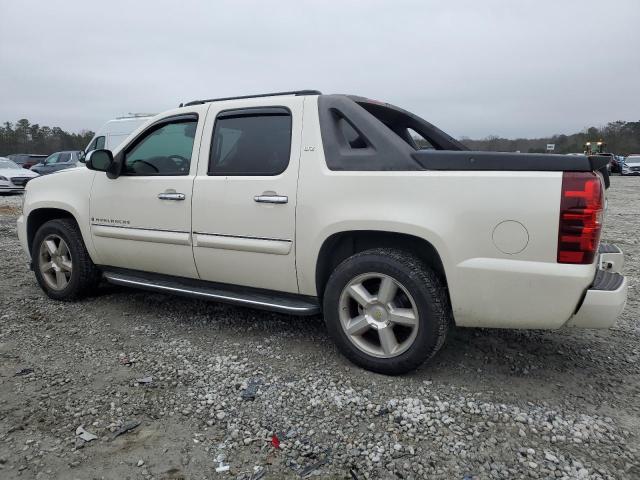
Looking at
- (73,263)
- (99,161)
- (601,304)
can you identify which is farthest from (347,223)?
(73,263)

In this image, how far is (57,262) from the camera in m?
4.45

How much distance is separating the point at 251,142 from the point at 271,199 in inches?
21.8

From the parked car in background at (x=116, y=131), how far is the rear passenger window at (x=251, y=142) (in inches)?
417

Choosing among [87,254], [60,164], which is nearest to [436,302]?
[87,254]

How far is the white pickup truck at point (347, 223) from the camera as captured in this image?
2537 mm

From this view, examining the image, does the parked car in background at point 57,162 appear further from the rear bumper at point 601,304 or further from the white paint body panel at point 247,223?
the rear bumper at point 601,304

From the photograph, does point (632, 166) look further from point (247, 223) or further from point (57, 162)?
point (247, 223)

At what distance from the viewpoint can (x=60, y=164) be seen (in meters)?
21.2

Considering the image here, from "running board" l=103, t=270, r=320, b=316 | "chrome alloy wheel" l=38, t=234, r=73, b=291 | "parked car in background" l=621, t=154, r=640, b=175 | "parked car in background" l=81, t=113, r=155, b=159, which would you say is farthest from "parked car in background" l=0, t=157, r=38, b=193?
"parked car in background" l=621, t=154, r=640, b=175

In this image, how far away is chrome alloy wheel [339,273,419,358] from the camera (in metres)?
2.90

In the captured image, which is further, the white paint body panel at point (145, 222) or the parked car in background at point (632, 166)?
the parked car in background at point (632, 166)

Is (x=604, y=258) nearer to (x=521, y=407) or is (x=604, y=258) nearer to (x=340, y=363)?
(x=521, y=407)

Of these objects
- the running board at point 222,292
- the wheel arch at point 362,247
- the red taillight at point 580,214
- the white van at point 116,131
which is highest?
the white van at point 116,131

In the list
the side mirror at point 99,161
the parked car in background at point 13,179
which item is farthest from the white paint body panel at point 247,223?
the parked car in background at point 13,179
